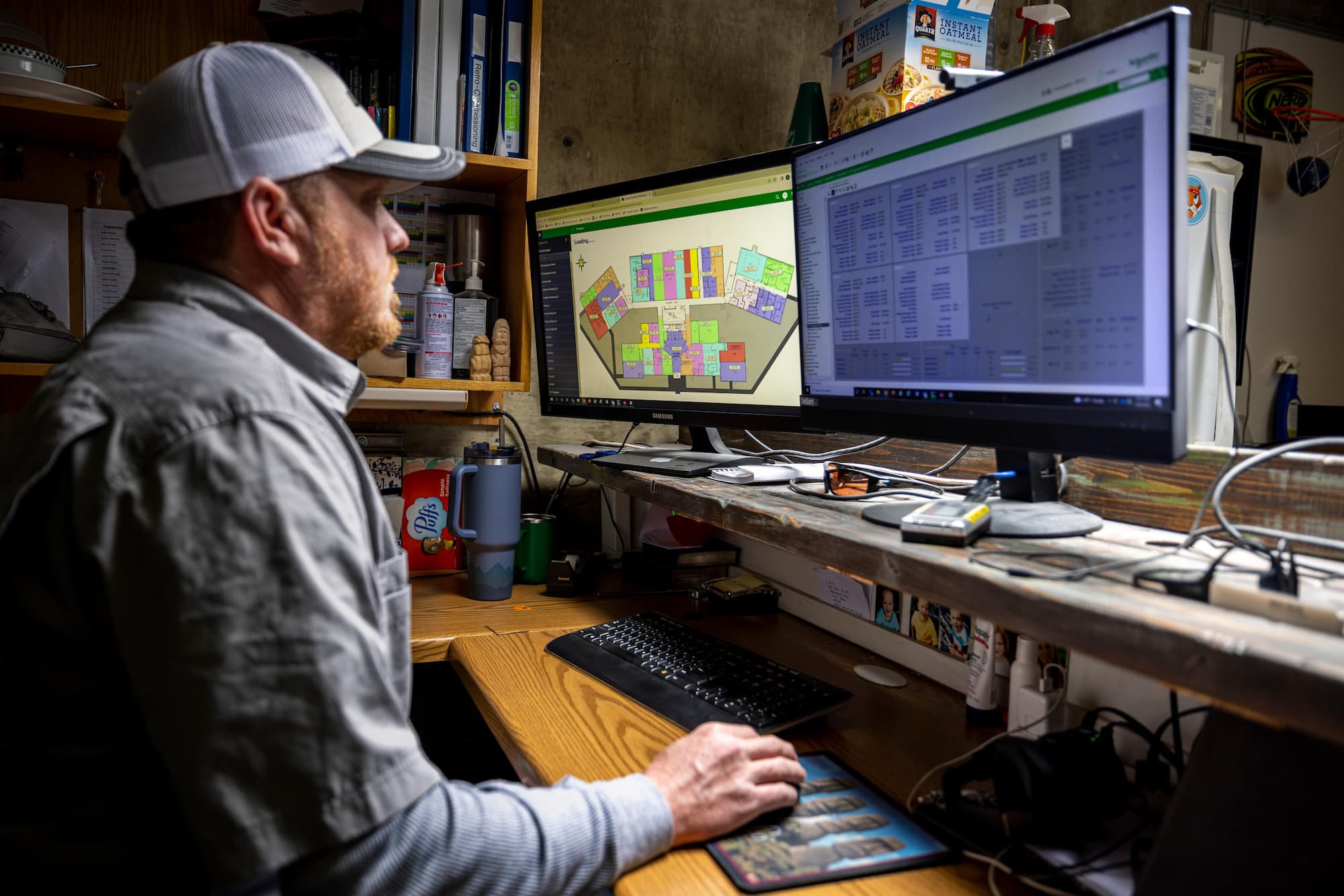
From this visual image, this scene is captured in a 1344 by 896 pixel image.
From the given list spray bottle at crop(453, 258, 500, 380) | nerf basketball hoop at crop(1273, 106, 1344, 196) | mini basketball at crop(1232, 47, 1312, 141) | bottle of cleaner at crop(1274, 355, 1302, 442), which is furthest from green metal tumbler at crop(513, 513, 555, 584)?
nerf basketball hoop at crop(1273, 106, 1344, 196)

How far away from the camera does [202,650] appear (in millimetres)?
644

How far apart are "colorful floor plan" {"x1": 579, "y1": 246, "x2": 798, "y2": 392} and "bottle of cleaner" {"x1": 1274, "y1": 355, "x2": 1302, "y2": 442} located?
7.44 feet

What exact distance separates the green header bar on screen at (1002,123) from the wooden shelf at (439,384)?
0.93 m

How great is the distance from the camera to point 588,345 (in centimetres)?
180

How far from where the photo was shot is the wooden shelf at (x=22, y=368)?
1626 millimetres

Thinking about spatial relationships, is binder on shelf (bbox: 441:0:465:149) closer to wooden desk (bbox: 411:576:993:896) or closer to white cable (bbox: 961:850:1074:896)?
wooden desk (bbox: 411:576:993:896)

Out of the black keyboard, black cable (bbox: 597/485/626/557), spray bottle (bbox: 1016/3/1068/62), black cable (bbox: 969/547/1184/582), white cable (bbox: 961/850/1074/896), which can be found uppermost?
spray bottle (bbox: 1016/3/1068/62)

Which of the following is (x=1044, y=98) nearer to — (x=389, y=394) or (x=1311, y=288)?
(x=389, y=394)

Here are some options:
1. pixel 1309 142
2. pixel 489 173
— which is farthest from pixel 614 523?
pixel 1309 142

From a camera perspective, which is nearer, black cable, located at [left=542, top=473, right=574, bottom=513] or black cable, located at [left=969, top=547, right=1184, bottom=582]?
black cable, located at [left=969, top=547, right=1184, bottom=582]

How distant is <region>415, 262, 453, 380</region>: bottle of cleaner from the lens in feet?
6.19

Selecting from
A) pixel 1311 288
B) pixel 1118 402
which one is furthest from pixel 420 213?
pixel 1311 288

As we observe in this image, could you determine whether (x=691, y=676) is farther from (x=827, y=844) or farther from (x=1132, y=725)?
(x=1132, y=725)

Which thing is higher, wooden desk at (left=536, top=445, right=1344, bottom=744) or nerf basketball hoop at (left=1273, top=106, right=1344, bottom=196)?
nerf basketball hoop at (left=1273, top=106, right=1344, bottom=196)
